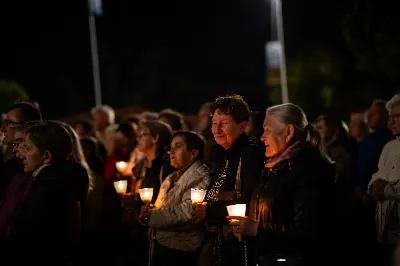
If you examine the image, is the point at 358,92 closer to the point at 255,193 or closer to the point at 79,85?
the point at 255,193

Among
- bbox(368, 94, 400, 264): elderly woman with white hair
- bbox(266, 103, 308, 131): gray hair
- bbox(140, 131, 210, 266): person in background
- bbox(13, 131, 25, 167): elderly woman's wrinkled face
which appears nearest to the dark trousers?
bbox(140, 131, 210, 266): person in background

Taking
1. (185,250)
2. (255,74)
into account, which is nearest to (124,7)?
(255,74)

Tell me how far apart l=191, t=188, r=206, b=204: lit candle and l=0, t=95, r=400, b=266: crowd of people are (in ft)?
0.08

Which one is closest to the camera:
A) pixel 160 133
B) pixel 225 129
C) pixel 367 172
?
pixel 225 129

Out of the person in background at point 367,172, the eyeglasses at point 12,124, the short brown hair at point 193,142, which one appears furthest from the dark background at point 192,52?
the eyeglasses at point 12,124

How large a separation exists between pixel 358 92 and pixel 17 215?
794 inches

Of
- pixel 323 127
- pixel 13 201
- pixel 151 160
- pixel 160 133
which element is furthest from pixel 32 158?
pixel 323 127

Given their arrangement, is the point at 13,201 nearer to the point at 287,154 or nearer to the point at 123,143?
the point at 287,154

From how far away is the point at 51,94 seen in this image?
4334 centimetres

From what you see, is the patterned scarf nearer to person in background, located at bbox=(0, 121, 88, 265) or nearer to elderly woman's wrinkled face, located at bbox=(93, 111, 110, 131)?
person in background, located at bbox=(0, 121, 88, 265)

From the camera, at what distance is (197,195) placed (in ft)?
19.5

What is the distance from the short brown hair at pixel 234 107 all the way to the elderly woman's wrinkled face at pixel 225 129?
0.03 m

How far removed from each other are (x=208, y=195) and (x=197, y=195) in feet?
0.72

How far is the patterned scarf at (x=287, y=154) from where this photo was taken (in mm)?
4879
